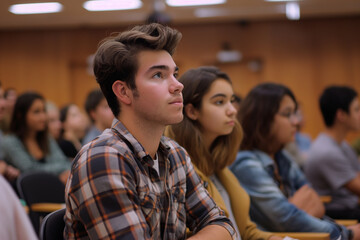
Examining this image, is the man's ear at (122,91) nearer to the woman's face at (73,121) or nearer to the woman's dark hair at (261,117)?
the woman's dark hair at (261,117)

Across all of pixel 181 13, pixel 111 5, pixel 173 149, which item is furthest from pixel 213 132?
pixel 181 13

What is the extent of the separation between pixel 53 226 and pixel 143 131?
433 millimetres

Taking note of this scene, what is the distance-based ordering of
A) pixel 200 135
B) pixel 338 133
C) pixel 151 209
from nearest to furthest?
pixel 151 209 → pixel 200 135 → pixel 338 133

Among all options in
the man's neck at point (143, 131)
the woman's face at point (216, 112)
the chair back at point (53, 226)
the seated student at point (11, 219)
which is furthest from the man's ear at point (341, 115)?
the seated student at point (11, 219)

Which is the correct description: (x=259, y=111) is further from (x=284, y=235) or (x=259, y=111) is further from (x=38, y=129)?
(x=38, y=129)

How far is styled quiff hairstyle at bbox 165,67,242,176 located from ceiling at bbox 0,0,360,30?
5054 mm

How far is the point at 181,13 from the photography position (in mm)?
7512

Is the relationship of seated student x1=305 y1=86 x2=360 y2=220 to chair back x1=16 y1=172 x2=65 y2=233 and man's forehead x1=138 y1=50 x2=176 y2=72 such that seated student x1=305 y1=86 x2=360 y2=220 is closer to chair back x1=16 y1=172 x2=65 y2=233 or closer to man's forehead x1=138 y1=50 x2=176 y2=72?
chair back x1=16 y1=172 x2=65 y2=233

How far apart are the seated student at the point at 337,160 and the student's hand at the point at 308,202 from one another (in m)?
0.74

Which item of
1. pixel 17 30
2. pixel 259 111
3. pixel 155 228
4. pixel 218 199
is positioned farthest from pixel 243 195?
pixel 17 30

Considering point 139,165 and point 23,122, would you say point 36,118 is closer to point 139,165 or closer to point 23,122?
point 23,122

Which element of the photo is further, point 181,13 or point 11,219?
point 181,13

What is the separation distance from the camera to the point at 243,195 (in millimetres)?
2033

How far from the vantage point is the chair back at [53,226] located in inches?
53.1
